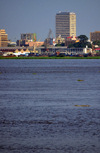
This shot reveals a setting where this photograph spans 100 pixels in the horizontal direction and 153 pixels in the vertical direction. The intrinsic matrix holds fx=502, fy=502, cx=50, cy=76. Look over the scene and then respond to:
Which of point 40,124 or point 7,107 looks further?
point 7,107

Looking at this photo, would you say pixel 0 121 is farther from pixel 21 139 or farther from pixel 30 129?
pixel 21 139

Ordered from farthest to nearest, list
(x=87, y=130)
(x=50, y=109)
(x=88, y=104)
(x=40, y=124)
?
(x=88, y=104) < (x=50, y=109) < (x=40, y=124) < (x=87, y=130)

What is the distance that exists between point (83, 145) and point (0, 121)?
6183mm

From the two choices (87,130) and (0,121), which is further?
(0,121)

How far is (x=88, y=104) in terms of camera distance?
98.9 feet

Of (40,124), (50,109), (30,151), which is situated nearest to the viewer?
(30,151)

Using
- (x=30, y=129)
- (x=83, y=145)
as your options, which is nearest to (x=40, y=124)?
(x=30, y=129)

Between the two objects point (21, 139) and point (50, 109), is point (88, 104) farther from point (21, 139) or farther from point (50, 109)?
point (21, 139)

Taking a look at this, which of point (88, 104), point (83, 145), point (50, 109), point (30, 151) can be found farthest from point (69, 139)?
point (88, 104)

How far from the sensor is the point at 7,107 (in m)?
28.5

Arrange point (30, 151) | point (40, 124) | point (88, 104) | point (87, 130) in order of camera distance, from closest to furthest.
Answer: point (30, 151)
point (87, 130)
point (40, 124)
point (88, 104)

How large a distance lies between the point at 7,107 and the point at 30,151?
11.7 meters

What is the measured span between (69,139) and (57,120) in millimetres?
4451

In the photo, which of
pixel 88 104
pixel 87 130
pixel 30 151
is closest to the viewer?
pixel 30 151
